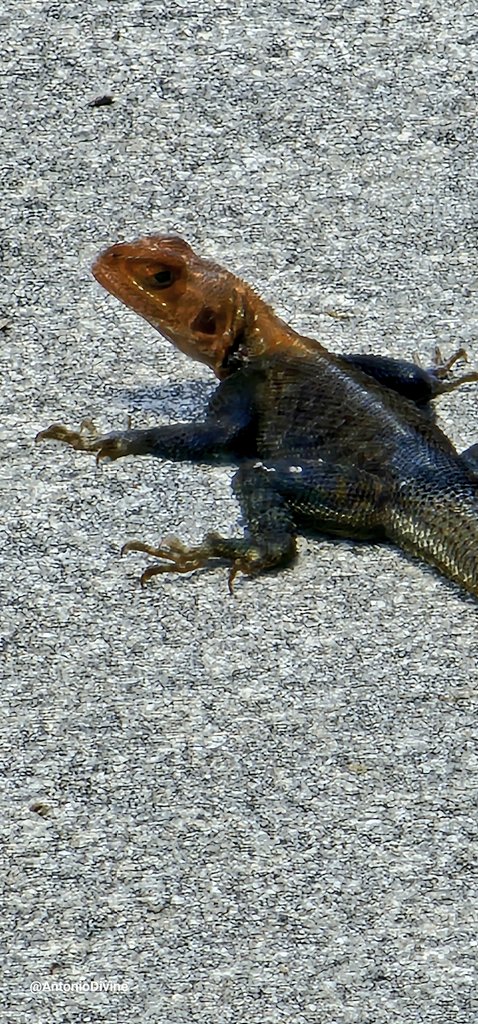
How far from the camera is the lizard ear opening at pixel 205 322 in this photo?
12.6 ft

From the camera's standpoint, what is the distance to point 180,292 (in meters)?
3.80

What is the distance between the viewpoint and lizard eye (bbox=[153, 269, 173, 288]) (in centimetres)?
378

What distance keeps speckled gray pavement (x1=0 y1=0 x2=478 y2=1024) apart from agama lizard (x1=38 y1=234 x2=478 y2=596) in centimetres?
6

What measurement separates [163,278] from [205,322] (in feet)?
0.47

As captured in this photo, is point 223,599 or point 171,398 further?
point 171,398

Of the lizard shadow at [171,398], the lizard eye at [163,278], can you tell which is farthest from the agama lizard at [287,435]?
the lizard shadow at [171,398]

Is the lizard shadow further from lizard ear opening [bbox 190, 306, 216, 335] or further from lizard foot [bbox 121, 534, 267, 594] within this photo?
lizard foot [bbox 121, 534, 267, 594]

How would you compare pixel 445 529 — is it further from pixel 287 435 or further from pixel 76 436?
pixel 76 436

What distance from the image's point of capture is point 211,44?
4.91 meters

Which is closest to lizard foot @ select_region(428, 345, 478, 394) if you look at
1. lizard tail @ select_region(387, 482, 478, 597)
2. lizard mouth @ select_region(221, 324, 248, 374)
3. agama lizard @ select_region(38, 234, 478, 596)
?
agama lizard @ select_region(38, 234, 478, 596)

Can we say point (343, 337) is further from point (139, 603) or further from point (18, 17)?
point (18, 17)

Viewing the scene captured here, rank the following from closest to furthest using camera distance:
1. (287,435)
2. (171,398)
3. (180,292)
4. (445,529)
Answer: (445,529), (287,435), (180,292), (171,398)

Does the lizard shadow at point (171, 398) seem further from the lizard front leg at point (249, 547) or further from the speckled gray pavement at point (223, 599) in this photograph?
the lizard front leg at point (249, 547)

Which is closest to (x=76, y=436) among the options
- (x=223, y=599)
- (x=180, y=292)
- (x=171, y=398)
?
(x=171, y=398)
